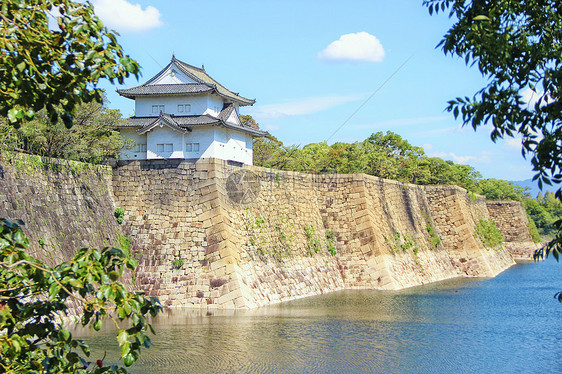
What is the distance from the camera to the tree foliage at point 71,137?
62.4 ft

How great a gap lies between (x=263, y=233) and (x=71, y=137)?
796 cm

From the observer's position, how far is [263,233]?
24047 mm

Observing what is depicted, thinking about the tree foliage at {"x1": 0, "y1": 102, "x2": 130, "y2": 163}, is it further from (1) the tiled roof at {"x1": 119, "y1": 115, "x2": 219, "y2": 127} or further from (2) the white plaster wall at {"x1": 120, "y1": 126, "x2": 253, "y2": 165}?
(2) the white plaster wall at {"x1": 120, "y1": 126, "x2": 253, "y2": 165}

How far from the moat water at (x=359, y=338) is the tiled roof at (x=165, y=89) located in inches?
449

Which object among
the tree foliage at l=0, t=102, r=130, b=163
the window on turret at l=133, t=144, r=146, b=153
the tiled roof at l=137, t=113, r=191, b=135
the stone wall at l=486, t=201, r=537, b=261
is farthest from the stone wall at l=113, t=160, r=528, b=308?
the stone wall at l=486, t=201, r=537, b=261

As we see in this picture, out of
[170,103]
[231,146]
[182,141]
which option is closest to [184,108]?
[170,103]

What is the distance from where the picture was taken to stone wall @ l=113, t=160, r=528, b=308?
67.4ft

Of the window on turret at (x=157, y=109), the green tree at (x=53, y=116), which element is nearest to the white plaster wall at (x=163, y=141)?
the window on turret at (x=157, y=109)

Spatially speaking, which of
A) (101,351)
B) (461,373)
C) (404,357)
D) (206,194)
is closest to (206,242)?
(206,194)

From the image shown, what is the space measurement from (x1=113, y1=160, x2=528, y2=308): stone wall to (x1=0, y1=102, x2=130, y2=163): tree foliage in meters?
1.53

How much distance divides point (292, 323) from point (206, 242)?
444cm

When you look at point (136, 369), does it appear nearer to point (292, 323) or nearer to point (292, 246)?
point (292, 323)

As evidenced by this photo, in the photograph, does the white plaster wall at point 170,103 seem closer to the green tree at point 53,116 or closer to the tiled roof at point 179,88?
the tiled roof at point 179,88

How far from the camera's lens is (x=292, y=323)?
1848 centimetres
